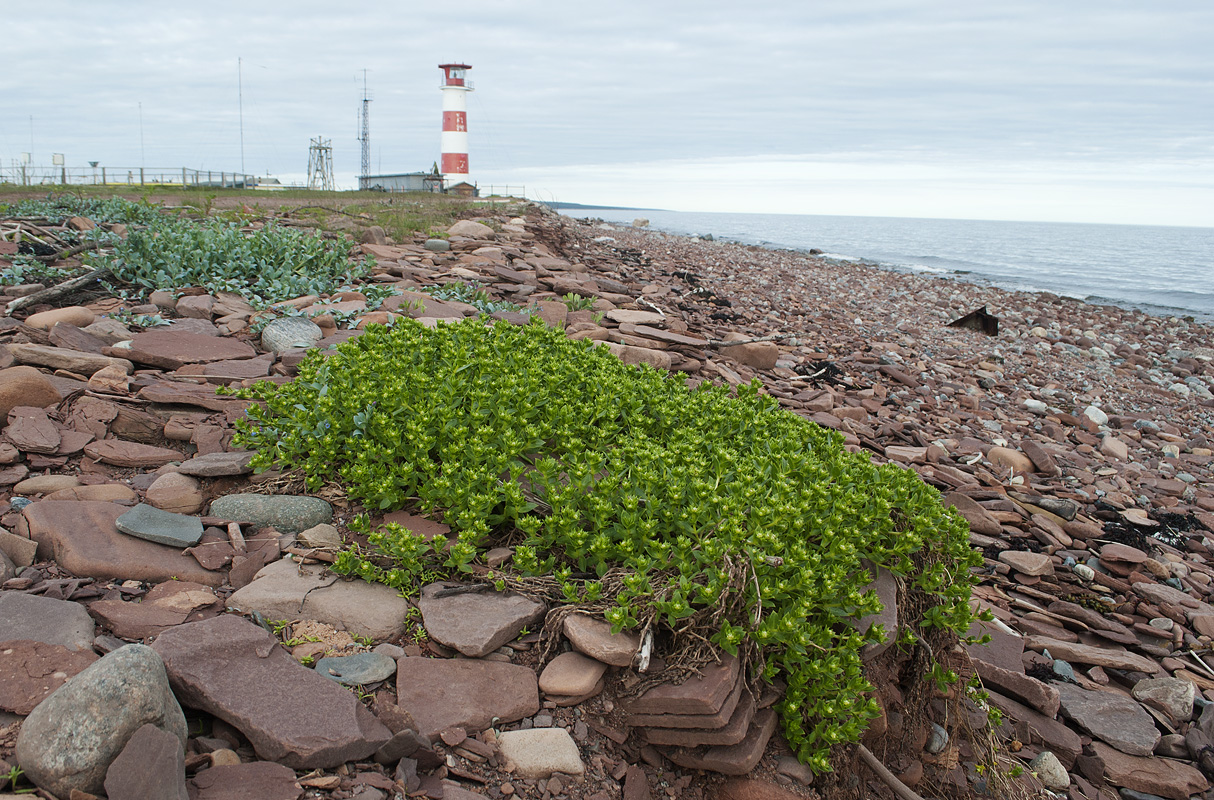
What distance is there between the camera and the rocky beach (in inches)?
105

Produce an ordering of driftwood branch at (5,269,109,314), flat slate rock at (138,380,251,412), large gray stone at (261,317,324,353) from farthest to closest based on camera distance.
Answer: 1. driftwood branch at (5,269,109,314)
2. large gray stone at (261,317,324,353)
3. flat slate rock at (138,380,251,412)

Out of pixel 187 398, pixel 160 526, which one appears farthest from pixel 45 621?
pixel 187 398

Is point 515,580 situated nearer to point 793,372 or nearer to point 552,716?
point 552,716

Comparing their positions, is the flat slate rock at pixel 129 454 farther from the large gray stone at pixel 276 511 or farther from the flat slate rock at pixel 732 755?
the flat slate rock at pixel 732 755

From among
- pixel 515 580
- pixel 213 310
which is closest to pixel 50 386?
pixel 213 310

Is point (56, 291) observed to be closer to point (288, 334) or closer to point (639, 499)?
point (288, 334)

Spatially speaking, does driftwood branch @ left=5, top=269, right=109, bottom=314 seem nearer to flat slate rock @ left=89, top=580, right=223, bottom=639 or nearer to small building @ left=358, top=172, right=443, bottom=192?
flat slate rock @ left=89, top=580, right=223, bottom=639

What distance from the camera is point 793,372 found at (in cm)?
1009

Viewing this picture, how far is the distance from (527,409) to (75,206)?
13.4 m

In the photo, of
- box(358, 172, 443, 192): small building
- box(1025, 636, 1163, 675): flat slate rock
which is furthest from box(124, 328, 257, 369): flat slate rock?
box(358, 172, 443, 192): small building

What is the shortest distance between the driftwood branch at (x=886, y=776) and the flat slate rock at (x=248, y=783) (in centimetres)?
242

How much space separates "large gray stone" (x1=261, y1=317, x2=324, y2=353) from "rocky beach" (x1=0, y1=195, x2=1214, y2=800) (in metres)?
0.03

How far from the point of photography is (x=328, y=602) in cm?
347

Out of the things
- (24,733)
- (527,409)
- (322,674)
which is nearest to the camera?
(24,733)
